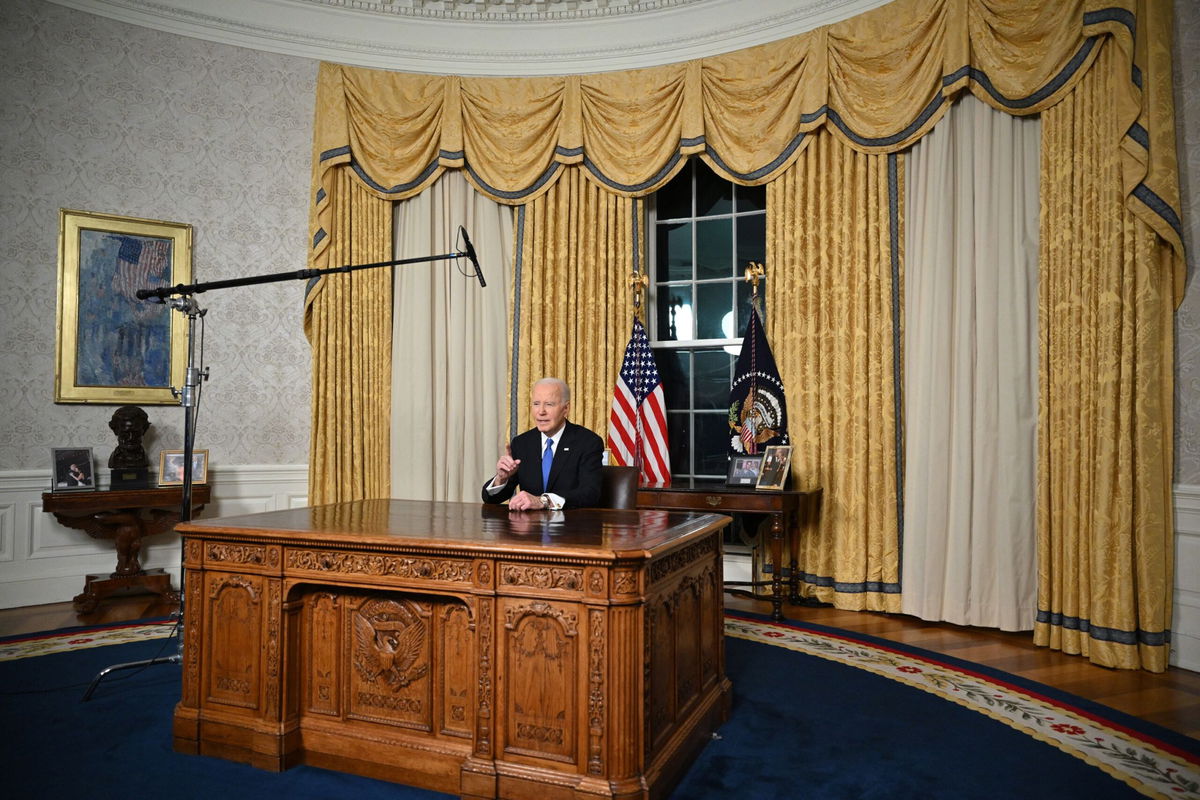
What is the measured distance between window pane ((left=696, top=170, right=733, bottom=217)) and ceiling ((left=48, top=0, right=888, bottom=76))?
2.87 ft

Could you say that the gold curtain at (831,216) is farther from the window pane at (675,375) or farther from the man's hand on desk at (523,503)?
the man's hand on desk at (523,503)

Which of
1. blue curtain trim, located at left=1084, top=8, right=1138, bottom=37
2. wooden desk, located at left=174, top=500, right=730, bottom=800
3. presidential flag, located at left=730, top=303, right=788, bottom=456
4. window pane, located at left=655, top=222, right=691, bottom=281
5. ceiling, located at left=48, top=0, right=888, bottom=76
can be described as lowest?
wooden desk, located at left=174, top=500, right=730, bottom=800

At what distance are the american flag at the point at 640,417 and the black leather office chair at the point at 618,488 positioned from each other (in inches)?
65.8

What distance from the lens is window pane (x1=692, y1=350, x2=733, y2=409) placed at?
5906mm

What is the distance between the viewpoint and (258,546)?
9.29ft

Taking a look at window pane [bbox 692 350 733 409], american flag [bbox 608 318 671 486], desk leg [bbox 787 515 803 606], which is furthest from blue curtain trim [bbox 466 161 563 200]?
desk leg [bbox 787 515 803 606]

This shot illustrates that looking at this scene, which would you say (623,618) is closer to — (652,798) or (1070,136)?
(652,798)

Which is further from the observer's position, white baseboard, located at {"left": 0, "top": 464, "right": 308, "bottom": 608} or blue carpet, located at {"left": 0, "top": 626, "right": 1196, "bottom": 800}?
white baseboard, located at {"left": 0, "top": 464, "right": 308, "bottom": 608}

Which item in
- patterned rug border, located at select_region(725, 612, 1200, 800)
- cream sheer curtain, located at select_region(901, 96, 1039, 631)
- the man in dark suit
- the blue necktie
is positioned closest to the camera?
patterned rug border, located at select_region(725, 612, 1200, 800)

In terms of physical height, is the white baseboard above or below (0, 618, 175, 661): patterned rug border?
above

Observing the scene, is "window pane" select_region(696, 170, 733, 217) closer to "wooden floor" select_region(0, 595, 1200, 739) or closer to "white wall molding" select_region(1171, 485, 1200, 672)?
"wooden floor" select_region(0, 595, 1200, 739)

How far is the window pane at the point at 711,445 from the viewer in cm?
589

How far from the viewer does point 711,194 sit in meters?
6.03

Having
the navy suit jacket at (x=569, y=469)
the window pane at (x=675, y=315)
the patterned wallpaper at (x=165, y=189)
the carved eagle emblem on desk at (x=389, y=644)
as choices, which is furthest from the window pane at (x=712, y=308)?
the carved eagle emblem on desk at (x=389, y=644)
